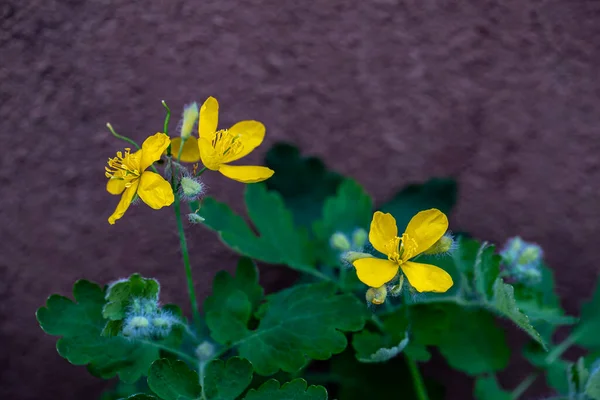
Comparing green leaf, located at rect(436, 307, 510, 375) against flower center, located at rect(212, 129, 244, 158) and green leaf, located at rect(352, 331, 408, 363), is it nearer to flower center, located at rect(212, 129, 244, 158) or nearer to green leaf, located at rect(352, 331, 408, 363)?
green leaf, located at rect(352, 331, 408, 363)

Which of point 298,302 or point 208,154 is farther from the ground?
point 208,154

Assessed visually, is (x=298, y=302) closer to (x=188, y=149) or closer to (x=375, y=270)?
(x=375, y=270)

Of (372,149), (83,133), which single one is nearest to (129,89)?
(83,133)

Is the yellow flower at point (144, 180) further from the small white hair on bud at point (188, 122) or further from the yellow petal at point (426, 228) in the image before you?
the yellow petal at point (426, 228)

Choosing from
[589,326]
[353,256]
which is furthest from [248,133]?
[589,326]

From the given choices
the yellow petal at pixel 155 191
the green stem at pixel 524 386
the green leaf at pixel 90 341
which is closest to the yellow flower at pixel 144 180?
the yellow petal at pixel 155 191

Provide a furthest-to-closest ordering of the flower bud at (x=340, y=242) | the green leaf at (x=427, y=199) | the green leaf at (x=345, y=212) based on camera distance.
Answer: the green leaf at (x=427, y=199) → the green leaf at (x=345, y=212) → the flower bud at (x=340, y=242)

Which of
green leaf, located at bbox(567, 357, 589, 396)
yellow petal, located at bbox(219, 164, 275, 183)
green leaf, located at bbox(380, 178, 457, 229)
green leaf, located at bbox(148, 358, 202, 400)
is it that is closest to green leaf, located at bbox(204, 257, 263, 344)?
green leaf, located at bbox(148, 358, 202, 400)
